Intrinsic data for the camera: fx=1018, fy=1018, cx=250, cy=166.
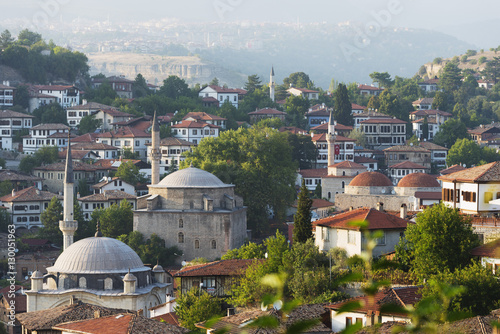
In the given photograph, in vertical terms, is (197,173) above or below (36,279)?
above

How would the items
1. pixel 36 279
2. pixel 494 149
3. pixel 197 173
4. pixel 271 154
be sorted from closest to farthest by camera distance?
1. pixel 36 279
2. pixel 197 173
3. pixel 271 154
4. pixel 494 149

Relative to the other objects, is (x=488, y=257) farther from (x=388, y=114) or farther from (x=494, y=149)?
(x=388, y=114)

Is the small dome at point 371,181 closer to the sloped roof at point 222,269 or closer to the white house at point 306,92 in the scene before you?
the sloped roof at point 222,269

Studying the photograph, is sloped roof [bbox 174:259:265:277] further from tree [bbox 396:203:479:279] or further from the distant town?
tree [bbox 396:203:479:279]

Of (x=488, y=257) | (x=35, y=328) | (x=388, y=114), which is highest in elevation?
(x=388, y=114)

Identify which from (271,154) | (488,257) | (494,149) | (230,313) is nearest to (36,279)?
(230,313)

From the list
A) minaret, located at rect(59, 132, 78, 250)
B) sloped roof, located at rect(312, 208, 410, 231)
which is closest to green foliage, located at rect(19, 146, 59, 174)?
minaret, located at rect(59, 132, 78, 250)

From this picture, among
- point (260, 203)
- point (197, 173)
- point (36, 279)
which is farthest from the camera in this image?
point (260, 203)
